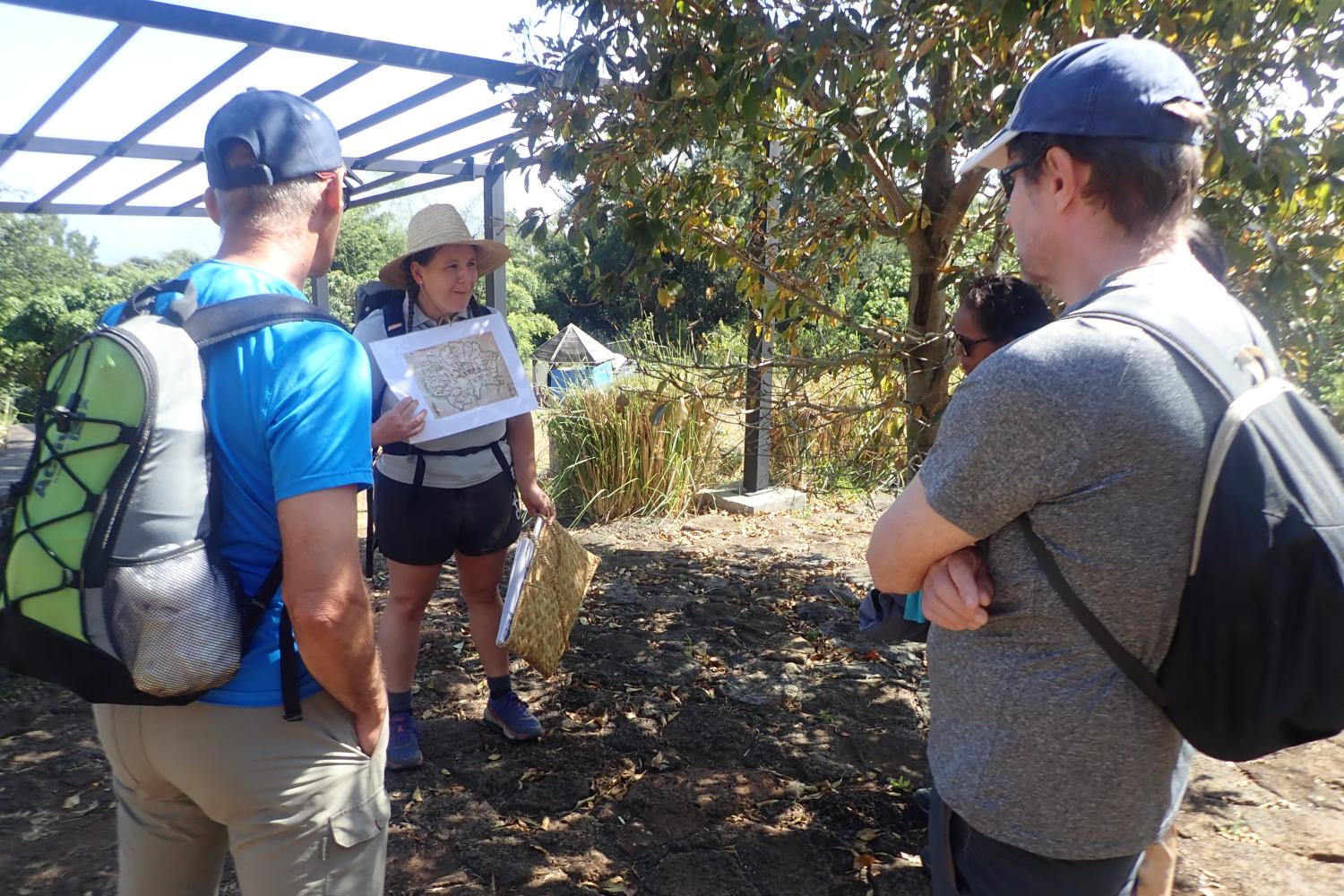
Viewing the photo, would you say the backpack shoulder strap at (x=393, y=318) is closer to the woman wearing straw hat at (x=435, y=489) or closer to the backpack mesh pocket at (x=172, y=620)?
the woman wearing straw hat at (x=435, y=489)

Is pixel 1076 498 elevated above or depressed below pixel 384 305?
below

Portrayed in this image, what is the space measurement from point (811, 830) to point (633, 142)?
2547mm

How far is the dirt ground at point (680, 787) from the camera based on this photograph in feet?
8.67

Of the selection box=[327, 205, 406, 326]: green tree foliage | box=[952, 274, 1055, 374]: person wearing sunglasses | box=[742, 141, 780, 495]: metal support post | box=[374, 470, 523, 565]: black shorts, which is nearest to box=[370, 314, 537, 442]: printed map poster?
box=[374, 470, 523, 565]: black shorts

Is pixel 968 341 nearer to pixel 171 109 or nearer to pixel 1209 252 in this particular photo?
pixel 1209 252

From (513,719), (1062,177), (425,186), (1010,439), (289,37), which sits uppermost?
(425,186)

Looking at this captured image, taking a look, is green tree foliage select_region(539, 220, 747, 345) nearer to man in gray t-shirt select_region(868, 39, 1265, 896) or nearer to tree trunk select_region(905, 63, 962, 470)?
tree trunk select_region(905, 63, 962, 470)

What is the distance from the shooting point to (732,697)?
382 centimetres

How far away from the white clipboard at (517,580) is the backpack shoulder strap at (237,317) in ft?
5.32

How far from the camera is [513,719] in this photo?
3383mm

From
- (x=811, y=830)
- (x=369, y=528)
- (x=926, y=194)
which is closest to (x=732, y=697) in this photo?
(x=811, y=830)

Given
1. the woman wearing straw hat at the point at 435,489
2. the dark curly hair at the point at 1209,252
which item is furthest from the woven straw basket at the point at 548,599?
the dark curly hair at the point at 1209,252

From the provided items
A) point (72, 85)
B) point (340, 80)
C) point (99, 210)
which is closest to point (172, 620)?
point (340, 80)

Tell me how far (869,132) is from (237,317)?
206 cm
